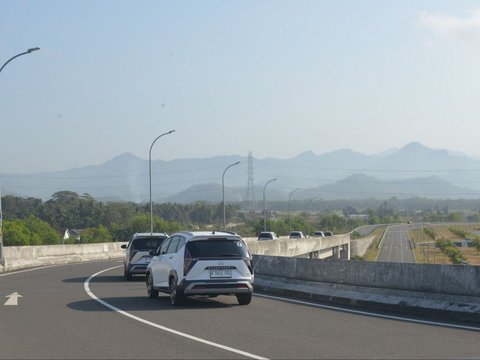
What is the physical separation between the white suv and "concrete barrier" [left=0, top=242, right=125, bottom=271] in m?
19.0

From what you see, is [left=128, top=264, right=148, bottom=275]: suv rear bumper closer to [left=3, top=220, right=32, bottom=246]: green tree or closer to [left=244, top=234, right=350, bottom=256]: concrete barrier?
[left=244, top=234, right=350, bottom=256]: concrete barrier

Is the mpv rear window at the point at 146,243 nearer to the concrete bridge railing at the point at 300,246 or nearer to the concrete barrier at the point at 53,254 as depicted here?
the concrete barrier at the point at 53,254

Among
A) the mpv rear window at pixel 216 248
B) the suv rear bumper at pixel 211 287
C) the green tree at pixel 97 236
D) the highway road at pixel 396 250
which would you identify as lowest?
the highway road at pixel 396 250

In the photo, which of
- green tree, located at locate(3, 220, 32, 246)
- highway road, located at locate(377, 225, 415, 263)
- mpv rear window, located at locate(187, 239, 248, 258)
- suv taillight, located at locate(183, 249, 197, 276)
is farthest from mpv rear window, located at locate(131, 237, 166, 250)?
green tree, located at locate(3, 220, 32, 246)

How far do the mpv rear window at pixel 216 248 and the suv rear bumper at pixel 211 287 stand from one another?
0.59m

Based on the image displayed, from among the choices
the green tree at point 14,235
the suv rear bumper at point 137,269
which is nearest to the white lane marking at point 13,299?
the suv rear bumper at point 137,269

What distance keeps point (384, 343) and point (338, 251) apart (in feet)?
292

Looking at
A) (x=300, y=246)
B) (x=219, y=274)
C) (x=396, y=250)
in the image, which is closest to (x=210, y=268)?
(x=219, y=274)

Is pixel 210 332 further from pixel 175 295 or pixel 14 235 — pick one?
pixel 14 235

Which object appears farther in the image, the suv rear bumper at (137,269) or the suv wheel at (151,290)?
the suv rear bumper at (137,269)

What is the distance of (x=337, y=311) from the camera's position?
16578 mm

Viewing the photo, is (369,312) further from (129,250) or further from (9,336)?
(129,250)

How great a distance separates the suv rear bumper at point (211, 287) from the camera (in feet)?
57.2

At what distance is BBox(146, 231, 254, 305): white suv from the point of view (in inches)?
688
